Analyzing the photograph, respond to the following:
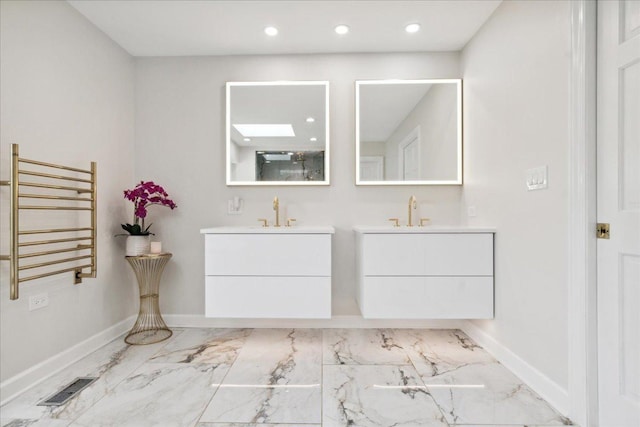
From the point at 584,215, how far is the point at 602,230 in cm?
9

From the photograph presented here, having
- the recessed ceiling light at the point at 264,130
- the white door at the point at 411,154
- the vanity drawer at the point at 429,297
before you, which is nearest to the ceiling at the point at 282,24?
the recessed ceiling light at the point at 264,130

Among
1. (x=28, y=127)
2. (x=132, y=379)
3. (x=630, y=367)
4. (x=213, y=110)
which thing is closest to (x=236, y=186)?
(x=213, y=110)

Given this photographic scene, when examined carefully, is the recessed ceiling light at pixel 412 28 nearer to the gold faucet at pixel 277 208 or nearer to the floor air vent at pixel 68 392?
the gold faucet at pixel 277 208

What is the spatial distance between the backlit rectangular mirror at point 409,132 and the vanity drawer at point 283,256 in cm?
77

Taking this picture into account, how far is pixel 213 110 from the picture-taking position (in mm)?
2904

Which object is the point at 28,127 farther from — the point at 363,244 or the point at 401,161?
the point at 401,161

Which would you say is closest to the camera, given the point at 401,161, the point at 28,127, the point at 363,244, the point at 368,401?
the point at 368,401

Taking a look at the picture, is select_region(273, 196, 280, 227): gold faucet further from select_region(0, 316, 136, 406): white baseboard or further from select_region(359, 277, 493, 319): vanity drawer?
select_region(0, 316, 136, 406): white baseboard

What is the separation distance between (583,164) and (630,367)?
0.86 m

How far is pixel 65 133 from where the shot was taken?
217cm

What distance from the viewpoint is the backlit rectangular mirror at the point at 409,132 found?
2811 mm

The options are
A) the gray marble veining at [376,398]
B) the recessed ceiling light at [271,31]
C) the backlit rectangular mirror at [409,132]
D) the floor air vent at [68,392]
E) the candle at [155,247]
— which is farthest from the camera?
the backlit rectangular mirror at [409,132]

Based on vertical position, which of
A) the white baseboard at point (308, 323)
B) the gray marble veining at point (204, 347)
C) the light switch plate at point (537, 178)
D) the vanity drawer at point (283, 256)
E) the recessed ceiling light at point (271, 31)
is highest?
the recessed ceiling light at point (271, 31)

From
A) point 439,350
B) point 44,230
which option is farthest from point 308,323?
point 44,230
